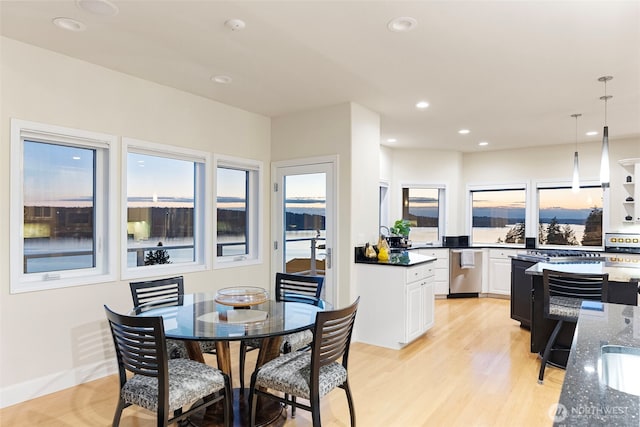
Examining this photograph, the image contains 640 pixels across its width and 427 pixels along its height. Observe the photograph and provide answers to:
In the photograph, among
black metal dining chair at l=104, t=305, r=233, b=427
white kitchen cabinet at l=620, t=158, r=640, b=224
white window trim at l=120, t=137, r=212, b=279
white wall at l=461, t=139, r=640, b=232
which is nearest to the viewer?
black metal dining chair at l=104, t=305, r=233, b=427

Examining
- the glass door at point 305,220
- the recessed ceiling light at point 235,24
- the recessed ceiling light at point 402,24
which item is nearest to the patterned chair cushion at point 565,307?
the glass door at point 305,220

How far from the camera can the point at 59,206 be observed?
3.34 metres

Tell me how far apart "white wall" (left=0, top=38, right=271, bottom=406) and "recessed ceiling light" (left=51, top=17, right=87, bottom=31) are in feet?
1.74

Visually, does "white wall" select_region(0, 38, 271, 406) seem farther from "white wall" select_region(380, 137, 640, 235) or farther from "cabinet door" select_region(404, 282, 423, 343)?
"white wall" select_region(380, 137, 640, 235)

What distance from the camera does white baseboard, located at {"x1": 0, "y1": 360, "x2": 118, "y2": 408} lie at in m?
2.91

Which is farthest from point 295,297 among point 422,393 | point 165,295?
point 422,393

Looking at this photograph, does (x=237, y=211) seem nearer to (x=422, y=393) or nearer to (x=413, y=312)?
(x=413, y=312)

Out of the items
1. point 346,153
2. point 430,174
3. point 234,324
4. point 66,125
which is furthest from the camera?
point 430,174

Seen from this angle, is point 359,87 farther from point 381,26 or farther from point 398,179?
point 398,179

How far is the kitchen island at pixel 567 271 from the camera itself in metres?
3.52

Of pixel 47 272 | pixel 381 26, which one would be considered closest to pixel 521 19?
pixel 381 26

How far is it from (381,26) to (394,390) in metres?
2.69

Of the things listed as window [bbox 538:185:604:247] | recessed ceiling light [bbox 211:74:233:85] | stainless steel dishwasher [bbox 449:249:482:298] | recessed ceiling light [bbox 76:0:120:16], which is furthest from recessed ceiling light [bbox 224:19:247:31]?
window [bbox 538:185:604:247]

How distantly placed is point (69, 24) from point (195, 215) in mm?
2162
